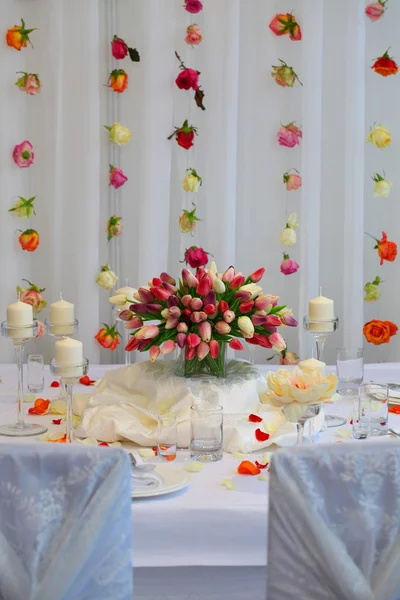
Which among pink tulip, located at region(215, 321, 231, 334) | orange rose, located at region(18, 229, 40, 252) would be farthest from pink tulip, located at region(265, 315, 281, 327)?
orange rose, located at region(18, 229, 40, 252)

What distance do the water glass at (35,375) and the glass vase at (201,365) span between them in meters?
0.53

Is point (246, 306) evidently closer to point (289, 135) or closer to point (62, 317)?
point (62, 317)

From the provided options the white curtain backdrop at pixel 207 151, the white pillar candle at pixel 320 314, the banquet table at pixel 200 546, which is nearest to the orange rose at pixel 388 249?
the white curtain backdrop at pixel 207 151

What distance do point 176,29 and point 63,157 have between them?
28.2 inches

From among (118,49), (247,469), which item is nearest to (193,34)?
(118,49)

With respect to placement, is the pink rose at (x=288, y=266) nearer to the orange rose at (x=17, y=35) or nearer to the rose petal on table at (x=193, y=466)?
the orange rose at (x=17, y=35)

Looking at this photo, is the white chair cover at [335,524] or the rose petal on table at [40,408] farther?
the rose petal on table at [40,408]

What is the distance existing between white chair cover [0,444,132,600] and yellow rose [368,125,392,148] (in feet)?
8.87

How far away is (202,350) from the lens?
1.90m

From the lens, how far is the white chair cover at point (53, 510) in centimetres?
123

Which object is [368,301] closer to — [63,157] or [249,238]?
[249,238]

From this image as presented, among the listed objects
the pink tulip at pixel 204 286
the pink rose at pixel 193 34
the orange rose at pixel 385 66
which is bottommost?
the pink tulip at pixel 204 286

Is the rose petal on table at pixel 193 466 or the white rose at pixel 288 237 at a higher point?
the white rose at pixel 288 237

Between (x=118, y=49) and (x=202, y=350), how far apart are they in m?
2.01
